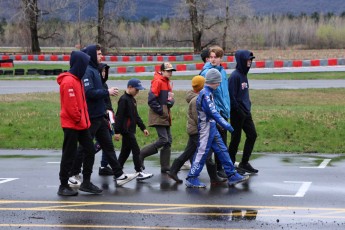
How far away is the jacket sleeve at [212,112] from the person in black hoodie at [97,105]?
1.20m

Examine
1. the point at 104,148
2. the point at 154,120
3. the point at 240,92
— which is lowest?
the point at 104,148

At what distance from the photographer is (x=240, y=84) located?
11461 millimetres

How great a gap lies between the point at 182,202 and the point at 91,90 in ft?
6.57

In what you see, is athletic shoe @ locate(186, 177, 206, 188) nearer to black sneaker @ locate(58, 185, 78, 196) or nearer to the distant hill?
black sneaker @ locate(58, 185, 78, 196)

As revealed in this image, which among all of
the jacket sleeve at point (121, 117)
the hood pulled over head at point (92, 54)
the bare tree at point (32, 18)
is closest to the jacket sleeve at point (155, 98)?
the jacket sleeve at point (121, 117)

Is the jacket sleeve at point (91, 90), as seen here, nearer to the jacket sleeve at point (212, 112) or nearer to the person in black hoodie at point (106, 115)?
the person in black hoodie at point (106, 115)

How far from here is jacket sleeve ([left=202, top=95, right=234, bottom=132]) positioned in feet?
33.9

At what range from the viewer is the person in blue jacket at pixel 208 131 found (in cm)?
1047

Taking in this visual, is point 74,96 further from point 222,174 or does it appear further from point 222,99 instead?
point 222,174

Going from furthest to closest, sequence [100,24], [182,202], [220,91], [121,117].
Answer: [100,24] → [121,117] → [220,91] → [182,202]

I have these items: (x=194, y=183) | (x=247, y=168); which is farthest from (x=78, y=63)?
(x=247, y=168)

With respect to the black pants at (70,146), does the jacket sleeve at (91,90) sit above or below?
above

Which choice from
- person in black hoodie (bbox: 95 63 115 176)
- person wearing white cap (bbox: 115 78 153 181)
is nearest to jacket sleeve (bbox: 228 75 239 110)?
person wearing white cap (bbox: 115 78 153 181)

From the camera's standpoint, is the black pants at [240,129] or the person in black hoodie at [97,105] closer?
the person in black hoodie at [97,105]
